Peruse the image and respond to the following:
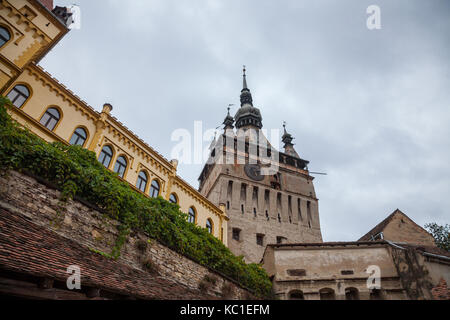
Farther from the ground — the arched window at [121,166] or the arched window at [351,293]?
the arched window at [121,166]

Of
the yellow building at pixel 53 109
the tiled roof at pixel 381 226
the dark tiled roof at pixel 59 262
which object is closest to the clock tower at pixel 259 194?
the tiled roof at pixel 381 226

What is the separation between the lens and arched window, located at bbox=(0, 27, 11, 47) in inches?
510

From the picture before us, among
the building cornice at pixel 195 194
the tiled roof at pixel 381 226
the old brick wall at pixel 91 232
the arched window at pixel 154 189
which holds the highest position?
the tiled roof at pixel 381 226

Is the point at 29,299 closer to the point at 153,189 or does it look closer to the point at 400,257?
the point at 153,189

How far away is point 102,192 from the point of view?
10133 millimetres

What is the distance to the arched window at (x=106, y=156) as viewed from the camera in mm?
16406

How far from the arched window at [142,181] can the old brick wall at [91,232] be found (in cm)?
734

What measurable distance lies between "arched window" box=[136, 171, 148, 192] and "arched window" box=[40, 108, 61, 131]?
5599mm

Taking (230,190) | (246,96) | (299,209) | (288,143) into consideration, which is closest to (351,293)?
(230,190)

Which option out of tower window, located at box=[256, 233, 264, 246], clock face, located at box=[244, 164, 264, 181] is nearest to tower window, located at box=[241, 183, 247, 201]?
clock face, located at box=[244, 164, 264, 181]

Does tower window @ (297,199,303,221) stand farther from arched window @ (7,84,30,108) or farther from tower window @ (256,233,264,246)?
arched window @ (7,84,30,108)

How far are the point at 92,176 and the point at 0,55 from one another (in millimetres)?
7413

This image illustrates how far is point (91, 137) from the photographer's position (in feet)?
53.3

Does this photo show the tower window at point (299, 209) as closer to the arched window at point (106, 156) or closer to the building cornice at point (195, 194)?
the building cornice at point (195, 194)
